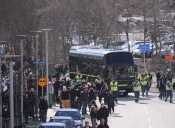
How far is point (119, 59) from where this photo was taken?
43219 mm

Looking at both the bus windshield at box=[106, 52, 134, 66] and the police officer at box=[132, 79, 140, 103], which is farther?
the bus windshield at box=[106, 52, 134, 66]

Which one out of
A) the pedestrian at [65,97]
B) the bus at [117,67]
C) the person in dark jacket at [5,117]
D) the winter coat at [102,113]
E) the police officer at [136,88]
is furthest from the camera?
the bus at [117,67]

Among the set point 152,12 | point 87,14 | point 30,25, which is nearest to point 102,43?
point 87,14

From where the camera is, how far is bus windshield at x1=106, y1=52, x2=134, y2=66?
43.0 metres

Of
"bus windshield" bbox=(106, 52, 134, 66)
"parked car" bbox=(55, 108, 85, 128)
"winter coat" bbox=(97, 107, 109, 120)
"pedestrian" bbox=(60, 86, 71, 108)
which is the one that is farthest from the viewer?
"bus windshield" bbox=(106, 52, 134, 66)

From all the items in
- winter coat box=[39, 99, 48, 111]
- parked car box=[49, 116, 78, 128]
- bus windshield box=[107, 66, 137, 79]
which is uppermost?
bus windshield box=[107, 66, 137, 79]

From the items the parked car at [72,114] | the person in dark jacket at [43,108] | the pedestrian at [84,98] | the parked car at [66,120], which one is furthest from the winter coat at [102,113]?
the pedestrian at [84,98]

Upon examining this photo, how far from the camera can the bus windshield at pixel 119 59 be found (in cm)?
4300

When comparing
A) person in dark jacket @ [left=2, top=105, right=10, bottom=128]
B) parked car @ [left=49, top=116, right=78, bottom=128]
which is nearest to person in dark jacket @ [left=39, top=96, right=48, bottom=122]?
person in dark jacket @ [left=2, top=105, right=10, bottom=128]

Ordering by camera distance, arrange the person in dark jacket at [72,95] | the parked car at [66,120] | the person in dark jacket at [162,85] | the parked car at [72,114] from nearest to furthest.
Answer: the parked car at [66,120] < the parked car at [72,114] < the person in dark jacket at [72,95] < the person in dark jacket at [162,85]

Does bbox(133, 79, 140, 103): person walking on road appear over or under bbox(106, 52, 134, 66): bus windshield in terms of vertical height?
under

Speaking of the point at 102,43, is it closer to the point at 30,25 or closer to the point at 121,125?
the point at 30,25

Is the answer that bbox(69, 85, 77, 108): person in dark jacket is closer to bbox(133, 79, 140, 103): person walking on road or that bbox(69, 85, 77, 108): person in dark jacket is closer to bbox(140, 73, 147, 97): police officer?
bbox(133, 79, 140, 103): person walking on road

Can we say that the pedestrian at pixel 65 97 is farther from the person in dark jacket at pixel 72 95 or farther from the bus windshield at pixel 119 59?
the bus windshield at pixel 119 59
